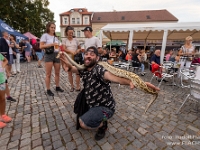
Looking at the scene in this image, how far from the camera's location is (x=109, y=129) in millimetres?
2479

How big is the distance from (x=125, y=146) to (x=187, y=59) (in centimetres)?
547

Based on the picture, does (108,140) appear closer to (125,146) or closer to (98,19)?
(125,146)

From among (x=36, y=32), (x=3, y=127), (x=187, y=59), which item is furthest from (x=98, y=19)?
(x=3, y=127)

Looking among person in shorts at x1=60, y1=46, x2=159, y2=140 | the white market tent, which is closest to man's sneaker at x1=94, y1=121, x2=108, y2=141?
person in shorts at x1=60, y1=46, x2=159, y2=140

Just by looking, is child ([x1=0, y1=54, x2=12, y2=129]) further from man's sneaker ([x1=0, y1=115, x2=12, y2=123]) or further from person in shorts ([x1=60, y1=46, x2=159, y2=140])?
person in shorts ([x1=60, y1=46, x2=159, y2=140])

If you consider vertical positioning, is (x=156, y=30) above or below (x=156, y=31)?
below

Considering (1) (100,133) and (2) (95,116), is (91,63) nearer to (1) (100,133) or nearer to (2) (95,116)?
(2) (95,116)

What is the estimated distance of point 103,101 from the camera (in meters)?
2.04

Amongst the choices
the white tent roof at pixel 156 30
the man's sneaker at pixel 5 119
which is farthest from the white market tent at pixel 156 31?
the man's sneaker at pixel 5 119

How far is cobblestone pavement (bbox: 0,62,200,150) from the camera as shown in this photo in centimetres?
206

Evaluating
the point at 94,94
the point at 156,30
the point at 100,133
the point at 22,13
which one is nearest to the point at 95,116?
the point at 94,94

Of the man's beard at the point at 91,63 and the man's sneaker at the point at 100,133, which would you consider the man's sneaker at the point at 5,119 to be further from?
the man's beard at the point at 91,63

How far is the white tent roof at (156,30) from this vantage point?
770cm

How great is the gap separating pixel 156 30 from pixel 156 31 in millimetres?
2740
